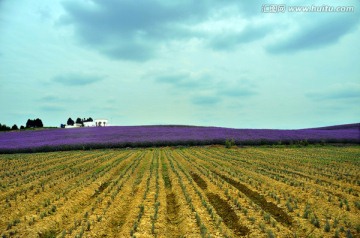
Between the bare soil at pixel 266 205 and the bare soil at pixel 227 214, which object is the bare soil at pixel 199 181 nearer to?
the bare soil at pixel 266 205

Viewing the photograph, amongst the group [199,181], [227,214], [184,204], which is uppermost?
[199,181]

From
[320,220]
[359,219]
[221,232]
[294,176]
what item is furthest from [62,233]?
[294,176]

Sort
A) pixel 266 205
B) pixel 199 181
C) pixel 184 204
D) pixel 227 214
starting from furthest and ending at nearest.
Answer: pixel 199 181, pixel 184 204, pixel 266 205, pixel 227 214

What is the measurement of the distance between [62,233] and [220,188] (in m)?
7.88

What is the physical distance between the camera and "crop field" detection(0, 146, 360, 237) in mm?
8992

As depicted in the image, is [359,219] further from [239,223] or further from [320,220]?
[239,223]

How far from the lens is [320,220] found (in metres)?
9.46

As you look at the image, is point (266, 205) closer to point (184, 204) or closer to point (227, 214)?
point (227, 214)

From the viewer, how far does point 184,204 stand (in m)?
11.6

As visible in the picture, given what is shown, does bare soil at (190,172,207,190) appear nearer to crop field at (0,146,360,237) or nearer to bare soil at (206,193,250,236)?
crop field at (0,146,360,237)

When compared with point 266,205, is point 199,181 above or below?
above

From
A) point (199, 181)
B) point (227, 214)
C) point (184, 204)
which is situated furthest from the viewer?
point (199, 181)

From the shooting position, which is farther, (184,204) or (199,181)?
(199,181)

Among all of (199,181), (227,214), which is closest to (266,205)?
(227,214)
